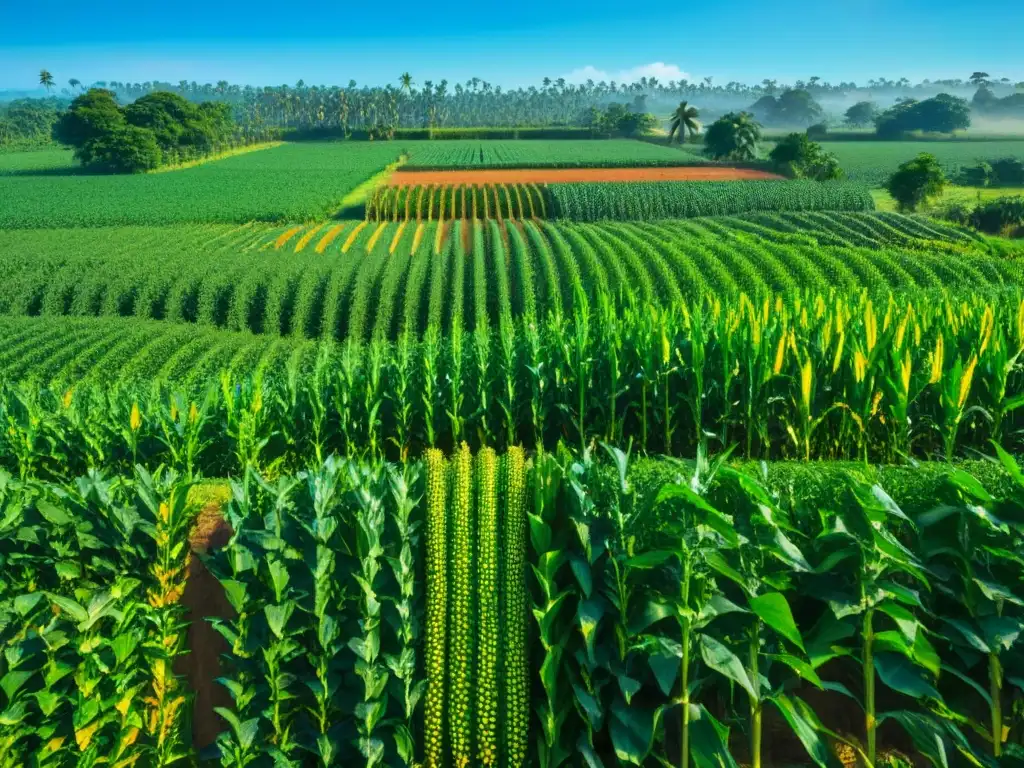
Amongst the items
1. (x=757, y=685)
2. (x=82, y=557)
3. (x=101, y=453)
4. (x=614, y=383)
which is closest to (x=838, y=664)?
(x=757, y=685)

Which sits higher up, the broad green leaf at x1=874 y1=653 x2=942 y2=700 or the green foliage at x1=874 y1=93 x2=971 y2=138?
the green foliage at x1=874 y1=93 x2=971 y2=138

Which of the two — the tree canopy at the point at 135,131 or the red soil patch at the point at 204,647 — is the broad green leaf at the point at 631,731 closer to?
the red soil patch at the point at 204,647

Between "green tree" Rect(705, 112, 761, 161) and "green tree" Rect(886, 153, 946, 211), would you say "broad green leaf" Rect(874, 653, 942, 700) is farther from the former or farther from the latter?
"green tree" Rect(705, 112, 761, 161)

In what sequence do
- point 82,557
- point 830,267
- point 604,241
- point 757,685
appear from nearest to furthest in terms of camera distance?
point 757,685 < point 82,557 < point 830,267 < point 604,241

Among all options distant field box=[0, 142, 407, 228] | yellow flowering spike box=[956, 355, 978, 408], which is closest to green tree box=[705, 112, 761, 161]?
distant field box=[0, 142, 407, 228]

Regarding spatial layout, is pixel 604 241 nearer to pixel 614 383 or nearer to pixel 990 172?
pixel 614 383
